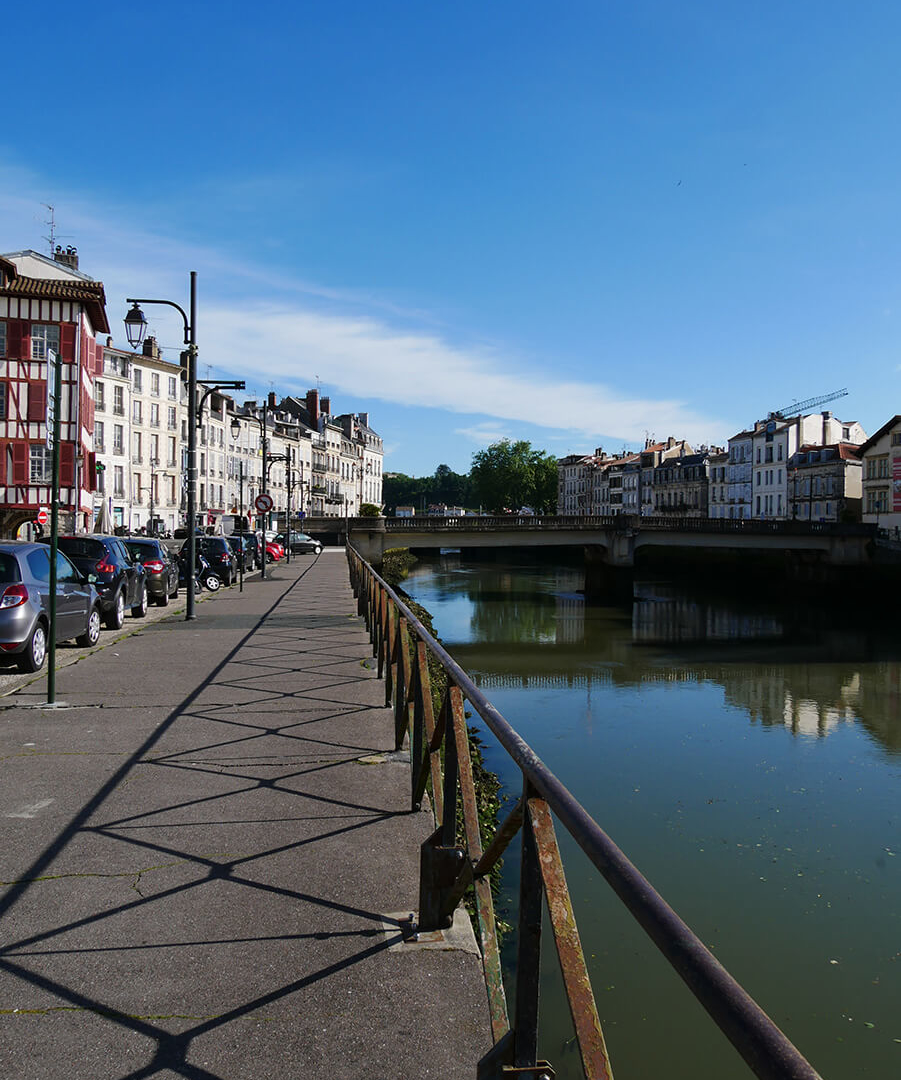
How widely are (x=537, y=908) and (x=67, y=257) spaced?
185 feet

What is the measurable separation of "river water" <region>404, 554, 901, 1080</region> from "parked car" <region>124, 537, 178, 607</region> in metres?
8.04

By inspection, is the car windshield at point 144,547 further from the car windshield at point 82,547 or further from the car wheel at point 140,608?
the car windshield at point 82,547

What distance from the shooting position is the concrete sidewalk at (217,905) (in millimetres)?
3170

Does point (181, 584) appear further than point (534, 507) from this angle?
No

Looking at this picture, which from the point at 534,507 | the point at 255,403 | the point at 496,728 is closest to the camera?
the point at 496,728

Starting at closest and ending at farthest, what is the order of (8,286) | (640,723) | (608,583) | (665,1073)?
(665,1073)
(640,723)
(8,286)
(608,583)

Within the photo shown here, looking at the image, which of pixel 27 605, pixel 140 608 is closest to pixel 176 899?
pixel 27 605

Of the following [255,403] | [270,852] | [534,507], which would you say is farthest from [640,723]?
[534,507]

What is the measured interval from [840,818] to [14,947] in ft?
34.0

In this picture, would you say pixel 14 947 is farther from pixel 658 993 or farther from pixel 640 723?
pixel 640 723

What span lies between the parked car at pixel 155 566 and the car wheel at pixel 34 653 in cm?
1064

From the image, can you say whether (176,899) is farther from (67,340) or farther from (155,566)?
(67,340)

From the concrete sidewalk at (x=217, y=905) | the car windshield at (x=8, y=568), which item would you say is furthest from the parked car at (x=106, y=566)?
the concrete sidewalk at (x=217, y=905)

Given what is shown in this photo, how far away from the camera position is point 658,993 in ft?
22.3
